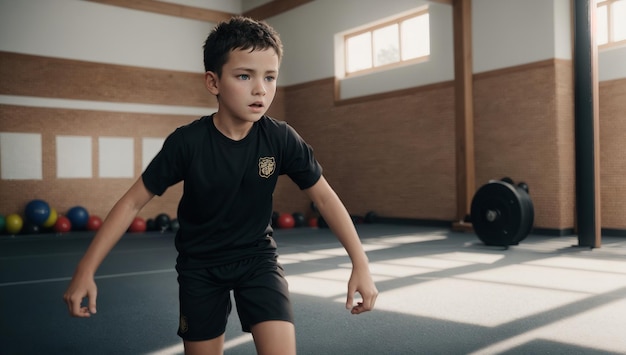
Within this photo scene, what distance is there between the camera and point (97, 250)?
1699 millimetres

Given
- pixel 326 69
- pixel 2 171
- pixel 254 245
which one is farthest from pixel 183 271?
pixel 326 69

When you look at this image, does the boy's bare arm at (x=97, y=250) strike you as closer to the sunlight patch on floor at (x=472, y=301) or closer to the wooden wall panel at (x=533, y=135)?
the sunlight patch on floor at (x=472, y=301)

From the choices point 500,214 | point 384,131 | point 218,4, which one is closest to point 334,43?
point 384,131

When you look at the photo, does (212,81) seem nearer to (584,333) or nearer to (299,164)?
(299,164)

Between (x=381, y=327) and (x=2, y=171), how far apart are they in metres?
9.19

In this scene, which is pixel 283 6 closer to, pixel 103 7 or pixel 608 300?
pixel 103 7

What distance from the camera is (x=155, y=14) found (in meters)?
12.3

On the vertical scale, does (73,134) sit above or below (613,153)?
above

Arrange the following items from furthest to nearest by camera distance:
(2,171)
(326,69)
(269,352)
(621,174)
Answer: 1. (326,69)
2. (2,171)
3. (621,174)
4. (269,352)

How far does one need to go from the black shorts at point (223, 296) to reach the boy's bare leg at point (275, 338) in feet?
0.09

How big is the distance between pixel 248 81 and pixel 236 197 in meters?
0.40

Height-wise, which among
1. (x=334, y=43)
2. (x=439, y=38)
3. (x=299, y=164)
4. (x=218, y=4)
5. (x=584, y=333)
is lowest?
(x=584, y=333)

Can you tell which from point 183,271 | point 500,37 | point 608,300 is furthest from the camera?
point 500,37

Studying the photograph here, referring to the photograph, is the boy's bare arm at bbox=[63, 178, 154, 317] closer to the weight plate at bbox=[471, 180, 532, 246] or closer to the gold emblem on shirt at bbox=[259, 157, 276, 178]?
the gold emblem on shirt at bbox=[259, 157, 276, 178]
